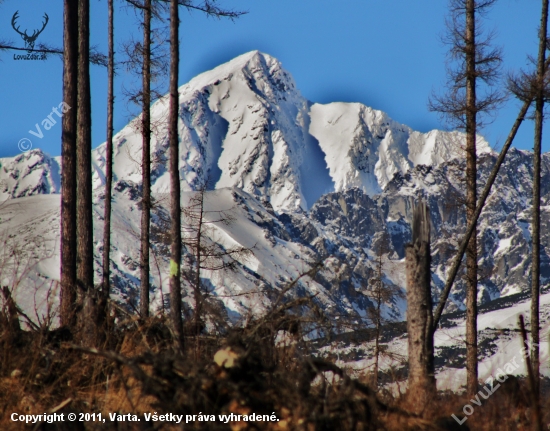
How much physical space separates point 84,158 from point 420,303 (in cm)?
652

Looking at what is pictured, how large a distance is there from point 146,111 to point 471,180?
794cm

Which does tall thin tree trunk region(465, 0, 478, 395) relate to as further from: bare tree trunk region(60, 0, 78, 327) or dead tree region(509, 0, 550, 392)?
bare tree trunk region(60, 0, 78, 327)

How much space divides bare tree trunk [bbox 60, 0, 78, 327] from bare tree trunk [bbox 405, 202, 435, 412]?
18.0 feet

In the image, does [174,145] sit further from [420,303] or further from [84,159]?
[420,303]

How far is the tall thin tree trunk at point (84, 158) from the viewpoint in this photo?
10219 mm

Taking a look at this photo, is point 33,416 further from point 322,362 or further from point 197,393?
point 322,362

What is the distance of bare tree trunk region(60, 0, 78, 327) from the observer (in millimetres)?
10133

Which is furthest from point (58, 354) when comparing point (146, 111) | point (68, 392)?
point (146, 111)

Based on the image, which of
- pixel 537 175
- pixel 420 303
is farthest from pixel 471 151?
pixel 420 303

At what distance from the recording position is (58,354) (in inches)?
→ 231

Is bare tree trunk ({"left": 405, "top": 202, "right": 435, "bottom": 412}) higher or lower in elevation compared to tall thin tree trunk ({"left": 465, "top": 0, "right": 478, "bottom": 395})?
lower

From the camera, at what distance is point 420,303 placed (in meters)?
6.91

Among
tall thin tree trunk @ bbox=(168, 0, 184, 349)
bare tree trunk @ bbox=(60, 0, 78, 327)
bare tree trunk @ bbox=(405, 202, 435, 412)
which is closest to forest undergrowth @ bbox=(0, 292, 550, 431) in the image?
bare tree trunk @ bbox=(405, 202, 435, 412)

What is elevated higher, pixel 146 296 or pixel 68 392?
pixel 146 296
